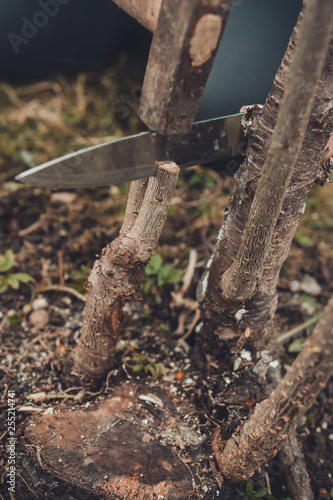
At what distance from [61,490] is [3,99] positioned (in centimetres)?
303

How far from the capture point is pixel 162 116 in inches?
41.9

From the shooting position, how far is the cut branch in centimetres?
84

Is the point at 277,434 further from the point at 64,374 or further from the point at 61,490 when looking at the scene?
the point at 64,374

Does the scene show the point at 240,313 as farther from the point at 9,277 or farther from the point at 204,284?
the point at 9,277

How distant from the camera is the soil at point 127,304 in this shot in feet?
4.99

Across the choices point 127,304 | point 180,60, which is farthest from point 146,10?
point 127,304

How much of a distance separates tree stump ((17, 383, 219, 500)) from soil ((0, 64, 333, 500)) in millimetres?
35

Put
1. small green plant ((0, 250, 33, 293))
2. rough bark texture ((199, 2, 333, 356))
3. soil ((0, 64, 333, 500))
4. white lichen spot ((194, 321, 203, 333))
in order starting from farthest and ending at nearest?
small green plant ((0, 250, 33, 293)) → white lichen spot ((194, 321, 203, 333)) → soil ((0, 64, 333, 500)) → rough bark texture ((199, 2, 333, 356))

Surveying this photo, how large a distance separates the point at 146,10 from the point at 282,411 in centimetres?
118

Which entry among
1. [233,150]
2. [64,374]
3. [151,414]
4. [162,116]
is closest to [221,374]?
[151,414]

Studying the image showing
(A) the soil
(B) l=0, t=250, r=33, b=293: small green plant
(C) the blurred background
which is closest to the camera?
(A) the soil

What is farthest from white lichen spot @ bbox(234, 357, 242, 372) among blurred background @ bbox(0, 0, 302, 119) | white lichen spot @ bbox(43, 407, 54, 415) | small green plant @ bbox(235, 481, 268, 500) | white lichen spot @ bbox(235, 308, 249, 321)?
blurred background @ bbox(0, 0, 302, 119)

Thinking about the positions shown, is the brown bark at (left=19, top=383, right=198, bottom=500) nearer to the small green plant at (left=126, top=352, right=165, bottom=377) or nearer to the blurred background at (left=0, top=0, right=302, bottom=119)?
the small green plant at (left=126, top=352, right=165, bottom=377)

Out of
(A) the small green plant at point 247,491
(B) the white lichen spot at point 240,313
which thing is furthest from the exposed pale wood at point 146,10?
(A) the small green plant at point 247,491
